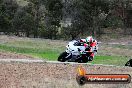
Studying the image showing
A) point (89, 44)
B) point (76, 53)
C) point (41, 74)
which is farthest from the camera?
point (76, 53)

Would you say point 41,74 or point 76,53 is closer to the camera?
point 41,74

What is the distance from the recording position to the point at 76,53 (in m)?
26.7

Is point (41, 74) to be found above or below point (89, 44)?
below

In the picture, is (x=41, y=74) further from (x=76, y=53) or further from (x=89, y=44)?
(x=89, y=44)

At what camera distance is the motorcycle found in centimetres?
2630

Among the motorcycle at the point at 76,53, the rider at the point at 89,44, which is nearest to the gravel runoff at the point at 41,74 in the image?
the motorcycle at the point at 76,53

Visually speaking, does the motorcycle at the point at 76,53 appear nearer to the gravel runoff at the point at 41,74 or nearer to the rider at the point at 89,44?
the rider at the point at 89,44

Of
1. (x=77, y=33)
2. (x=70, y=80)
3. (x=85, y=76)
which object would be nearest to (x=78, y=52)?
(x=70, y=80)

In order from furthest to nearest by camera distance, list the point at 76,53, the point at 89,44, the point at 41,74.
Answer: the point at 76,53 < the point at 89,44 < the point at 41,74

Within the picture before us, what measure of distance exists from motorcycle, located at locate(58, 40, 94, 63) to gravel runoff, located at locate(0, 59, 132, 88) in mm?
1018

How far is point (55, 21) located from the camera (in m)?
65.4

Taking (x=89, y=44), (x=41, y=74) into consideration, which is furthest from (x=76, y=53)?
(x=41, y=74)

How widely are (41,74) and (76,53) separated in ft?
13.1

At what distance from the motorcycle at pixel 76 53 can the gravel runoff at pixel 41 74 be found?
102 centimetres
